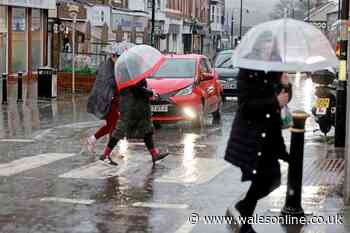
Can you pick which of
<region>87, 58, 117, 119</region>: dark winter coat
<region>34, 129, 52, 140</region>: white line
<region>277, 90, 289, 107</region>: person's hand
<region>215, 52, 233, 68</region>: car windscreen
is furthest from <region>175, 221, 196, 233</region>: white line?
<region>215, 52, 233, 68</region>: car windscreen

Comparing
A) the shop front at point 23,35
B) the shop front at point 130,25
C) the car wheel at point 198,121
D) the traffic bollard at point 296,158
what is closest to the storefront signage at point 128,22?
the shop front at point 130,25

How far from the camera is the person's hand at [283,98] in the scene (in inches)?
267

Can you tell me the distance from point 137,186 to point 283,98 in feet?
11.1

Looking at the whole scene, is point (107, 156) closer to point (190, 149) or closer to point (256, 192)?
point (190, 149)

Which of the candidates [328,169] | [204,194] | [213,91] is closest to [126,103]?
[204,194]

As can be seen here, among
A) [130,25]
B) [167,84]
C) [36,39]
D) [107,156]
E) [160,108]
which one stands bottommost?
[107,156]

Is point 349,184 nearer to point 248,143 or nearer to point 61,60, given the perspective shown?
point 248,143

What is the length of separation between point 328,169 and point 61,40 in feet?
94.0

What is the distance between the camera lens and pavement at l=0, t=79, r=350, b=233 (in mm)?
7715

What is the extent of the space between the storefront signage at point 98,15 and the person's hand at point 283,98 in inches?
1256

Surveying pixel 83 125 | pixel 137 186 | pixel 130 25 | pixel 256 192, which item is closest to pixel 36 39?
pixel 130 25

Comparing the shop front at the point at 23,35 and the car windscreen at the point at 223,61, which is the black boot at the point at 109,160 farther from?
the shop front at the point at 23,35

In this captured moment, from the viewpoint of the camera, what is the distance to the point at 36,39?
35031mm

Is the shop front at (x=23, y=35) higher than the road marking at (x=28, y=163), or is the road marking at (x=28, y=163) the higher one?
the shop front at (x=23, y=35)
